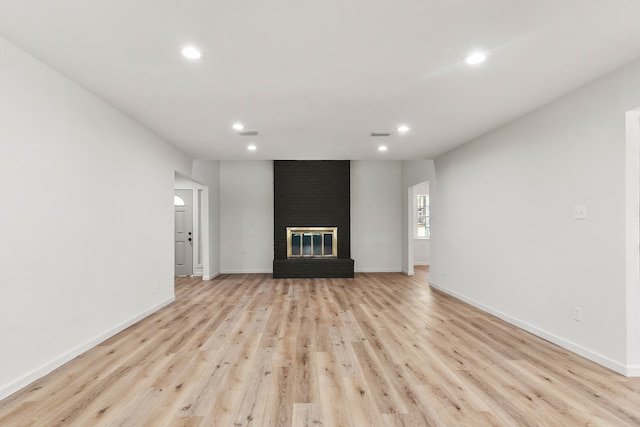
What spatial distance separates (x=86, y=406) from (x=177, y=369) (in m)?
0.64

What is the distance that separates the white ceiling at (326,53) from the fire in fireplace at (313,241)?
14.2ft

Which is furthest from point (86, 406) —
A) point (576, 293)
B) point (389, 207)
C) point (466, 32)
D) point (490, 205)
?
point (389, 207)

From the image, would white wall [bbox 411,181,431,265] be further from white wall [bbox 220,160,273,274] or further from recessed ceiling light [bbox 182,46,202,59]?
recessed ceiling light [bbox 182,46,202,59]

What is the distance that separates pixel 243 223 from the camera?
27.0 ft

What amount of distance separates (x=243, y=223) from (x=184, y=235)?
1.36 meters

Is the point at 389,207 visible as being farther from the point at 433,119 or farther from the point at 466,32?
the point at 466,32

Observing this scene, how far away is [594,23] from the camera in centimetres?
204

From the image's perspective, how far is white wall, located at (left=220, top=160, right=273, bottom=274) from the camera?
822 centimetres

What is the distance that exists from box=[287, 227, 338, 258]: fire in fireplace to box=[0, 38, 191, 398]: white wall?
4.08 m

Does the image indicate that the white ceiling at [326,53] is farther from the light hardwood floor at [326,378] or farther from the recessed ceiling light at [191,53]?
the light hardwood floor at [326,378]

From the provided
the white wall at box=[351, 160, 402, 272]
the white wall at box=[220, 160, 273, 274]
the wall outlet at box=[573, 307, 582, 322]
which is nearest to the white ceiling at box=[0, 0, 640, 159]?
the wall outlet at box=[573, 307, 582, 322]

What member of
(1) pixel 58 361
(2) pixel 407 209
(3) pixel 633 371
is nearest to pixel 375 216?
(2) pixel 407 209

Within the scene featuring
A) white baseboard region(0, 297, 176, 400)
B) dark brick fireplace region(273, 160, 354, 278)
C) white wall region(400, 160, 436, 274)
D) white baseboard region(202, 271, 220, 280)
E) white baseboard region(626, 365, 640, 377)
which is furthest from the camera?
dark brick fireplace region(273, 160, 354, 278)

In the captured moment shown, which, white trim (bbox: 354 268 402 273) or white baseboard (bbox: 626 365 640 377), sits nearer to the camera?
white baseboard (bbox: 626 365 640 377)
